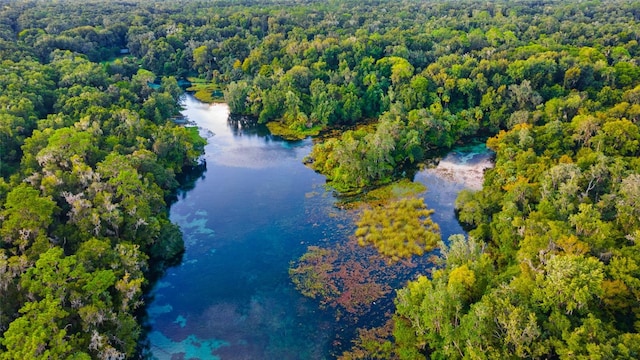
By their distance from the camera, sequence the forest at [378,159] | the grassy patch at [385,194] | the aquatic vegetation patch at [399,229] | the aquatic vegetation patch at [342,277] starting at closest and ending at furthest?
the forest at [378,159] → the aquatic vegetation patch at [342,277] → the aquatic vegetation patch at [399,229] → the grassy patch at [385,194]

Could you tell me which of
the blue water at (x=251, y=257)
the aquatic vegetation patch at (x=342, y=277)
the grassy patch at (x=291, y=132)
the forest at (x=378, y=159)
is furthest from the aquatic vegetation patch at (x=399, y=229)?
the grassy patch at (x=291, y=132)

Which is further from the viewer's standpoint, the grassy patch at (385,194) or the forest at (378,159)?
the grassy patch at (385,194)

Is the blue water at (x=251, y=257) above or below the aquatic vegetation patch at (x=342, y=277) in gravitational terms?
below

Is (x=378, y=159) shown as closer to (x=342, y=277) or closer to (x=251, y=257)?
(x=342, y=277)

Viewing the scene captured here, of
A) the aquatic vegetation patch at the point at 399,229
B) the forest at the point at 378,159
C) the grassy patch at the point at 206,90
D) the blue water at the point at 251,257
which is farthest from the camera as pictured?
the grassy patch at the point at 206,90

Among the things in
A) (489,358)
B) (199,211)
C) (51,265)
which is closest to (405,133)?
(199,211)

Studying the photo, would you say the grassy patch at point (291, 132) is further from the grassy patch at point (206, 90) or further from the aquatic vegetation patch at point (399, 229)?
the aquatic vegetation patch at point (399, 229)

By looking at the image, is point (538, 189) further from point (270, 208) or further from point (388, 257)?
point (270, 208)
